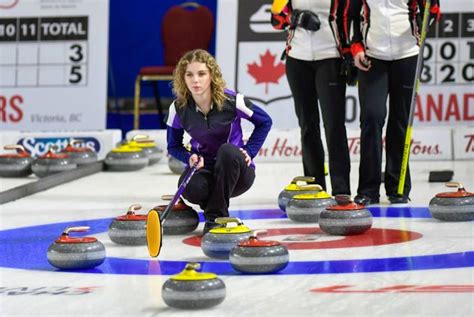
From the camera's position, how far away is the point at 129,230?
483cm

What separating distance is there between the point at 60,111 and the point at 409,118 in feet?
14.9

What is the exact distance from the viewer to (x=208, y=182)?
5074mm

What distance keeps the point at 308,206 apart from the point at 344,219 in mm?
419

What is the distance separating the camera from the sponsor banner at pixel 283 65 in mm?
9305

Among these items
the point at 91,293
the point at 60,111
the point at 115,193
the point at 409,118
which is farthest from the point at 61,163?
the point at 91,293

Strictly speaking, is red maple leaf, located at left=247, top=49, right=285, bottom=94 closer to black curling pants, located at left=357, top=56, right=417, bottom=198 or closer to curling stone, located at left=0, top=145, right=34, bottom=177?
curling stone, located at left=0, top=145, right=34, bottom=177

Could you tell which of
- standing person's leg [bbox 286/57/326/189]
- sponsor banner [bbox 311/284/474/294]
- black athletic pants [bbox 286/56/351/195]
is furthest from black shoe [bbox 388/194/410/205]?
sponsor banner [bbox 311/284/474/294]

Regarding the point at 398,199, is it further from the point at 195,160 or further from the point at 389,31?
the point at 195,160

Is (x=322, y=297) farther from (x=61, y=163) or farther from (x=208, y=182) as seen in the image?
(x=61, y=163)

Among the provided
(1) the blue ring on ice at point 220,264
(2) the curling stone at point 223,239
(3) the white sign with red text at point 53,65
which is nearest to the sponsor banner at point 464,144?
(3) the white sign with red text at point 53,65

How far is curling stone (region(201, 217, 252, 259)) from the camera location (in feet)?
14.4

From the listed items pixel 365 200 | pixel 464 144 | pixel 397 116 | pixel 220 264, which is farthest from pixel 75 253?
pixel 464 144

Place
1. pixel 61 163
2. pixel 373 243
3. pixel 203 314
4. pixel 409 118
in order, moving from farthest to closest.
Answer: pixel 61 163, pixel 409 118, pixel 373 243, pixel 203 314

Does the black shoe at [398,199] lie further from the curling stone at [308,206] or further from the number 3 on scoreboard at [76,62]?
the number 3 on scoreboard at [76,62]
